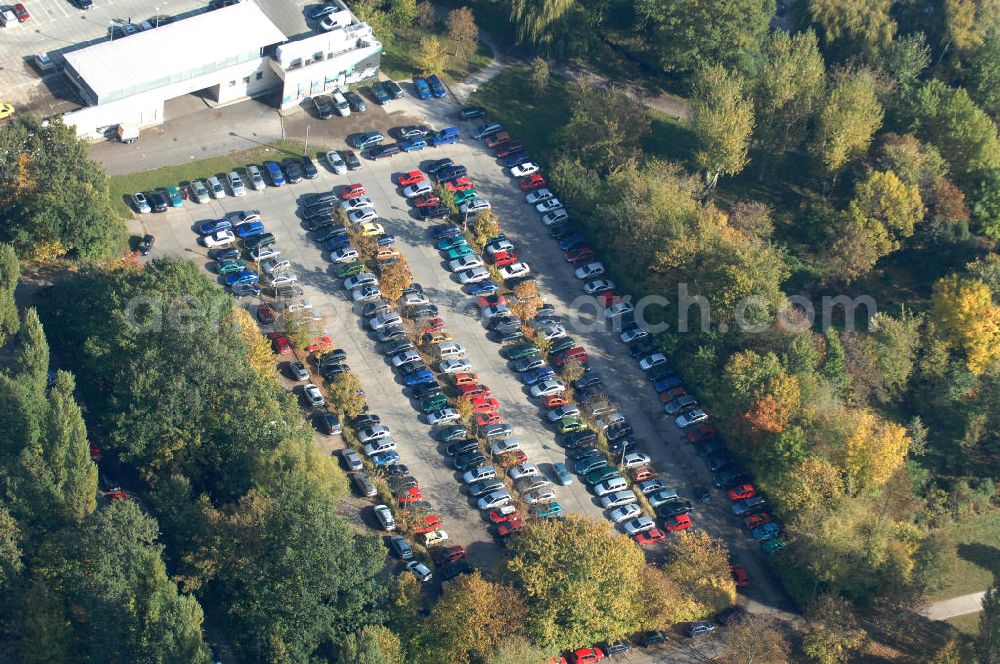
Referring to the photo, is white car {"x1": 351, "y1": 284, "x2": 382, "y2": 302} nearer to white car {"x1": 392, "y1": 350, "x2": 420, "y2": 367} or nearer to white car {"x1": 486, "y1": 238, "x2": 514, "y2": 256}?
white car {"x1": 392, "y1": 350, "x2": 420, "y2": 367}

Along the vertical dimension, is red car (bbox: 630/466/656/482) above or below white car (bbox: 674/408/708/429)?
below

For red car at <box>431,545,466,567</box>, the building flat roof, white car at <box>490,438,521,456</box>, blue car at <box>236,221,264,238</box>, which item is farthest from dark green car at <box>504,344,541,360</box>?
the building flat roof

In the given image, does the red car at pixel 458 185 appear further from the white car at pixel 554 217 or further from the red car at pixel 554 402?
the red car at pixel 554 402

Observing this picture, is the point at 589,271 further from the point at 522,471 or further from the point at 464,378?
the point at 522,471

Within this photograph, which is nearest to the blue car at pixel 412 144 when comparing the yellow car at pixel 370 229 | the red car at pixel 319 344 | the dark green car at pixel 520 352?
the yellow car at pixel 370 229

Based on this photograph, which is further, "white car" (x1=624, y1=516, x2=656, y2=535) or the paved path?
"white car" (x1=624, y1=516, x2=656, y2=535)

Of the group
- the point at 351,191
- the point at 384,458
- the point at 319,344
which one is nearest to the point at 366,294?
the point at 319,344
